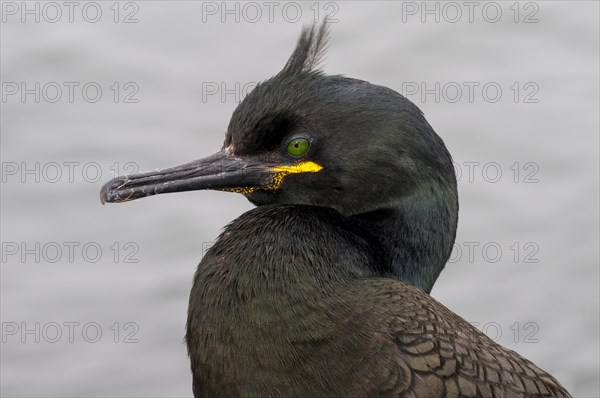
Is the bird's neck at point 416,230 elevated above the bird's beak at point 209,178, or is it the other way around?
the bird's beak at point 209,178

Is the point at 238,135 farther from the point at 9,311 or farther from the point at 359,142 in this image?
the point at 9,311

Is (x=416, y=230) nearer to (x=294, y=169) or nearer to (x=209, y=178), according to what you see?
(x=294, y=169)

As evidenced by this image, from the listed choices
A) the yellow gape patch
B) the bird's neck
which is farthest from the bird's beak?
the bird's neck

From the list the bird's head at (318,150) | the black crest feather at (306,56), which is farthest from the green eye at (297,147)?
the black crest feather at (306,56)

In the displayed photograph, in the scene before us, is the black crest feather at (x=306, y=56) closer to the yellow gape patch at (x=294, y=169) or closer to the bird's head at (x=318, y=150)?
the bird's head at (x=318, y=150)

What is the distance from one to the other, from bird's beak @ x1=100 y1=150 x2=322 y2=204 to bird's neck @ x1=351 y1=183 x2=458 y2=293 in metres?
0.30

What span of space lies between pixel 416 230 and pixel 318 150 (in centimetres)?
45

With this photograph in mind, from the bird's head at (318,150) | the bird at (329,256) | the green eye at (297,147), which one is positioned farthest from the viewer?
the green eye at (297,147)

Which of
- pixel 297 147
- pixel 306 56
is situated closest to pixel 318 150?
pixel 297 147

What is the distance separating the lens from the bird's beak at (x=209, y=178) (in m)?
5.14

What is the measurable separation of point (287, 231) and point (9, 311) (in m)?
3.37

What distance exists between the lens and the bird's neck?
5070 millimetres

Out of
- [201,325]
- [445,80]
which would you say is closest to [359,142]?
[201,325]

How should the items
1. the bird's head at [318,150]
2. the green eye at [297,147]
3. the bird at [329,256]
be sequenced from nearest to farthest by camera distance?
the bird at [329,256], the bird's head at [318,150], the green eye at [297,147]
